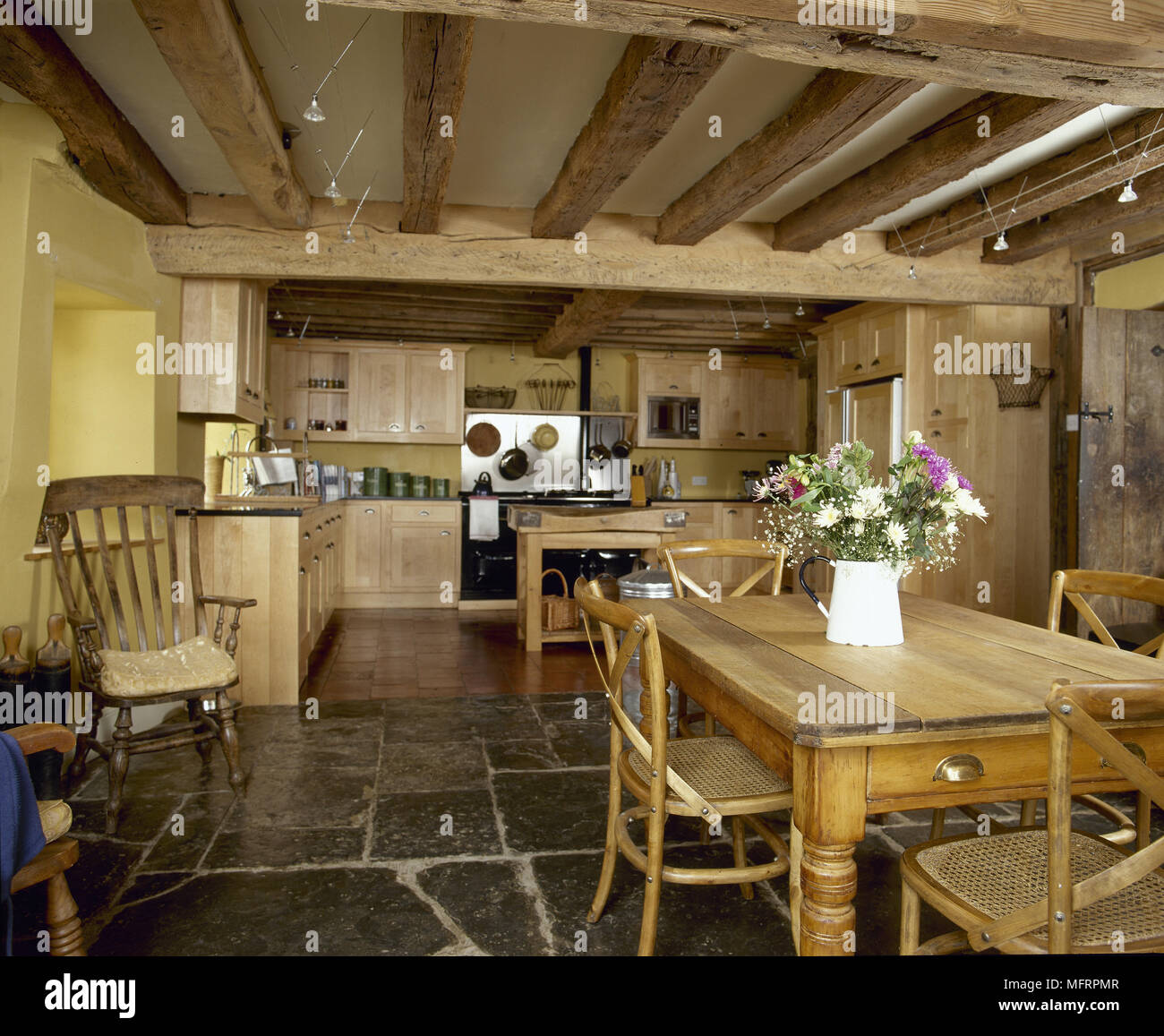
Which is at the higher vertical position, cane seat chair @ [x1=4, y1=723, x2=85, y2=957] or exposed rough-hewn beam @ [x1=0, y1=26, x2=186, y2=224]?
exposed rough-hewn beam @ [x1=0, y1=26, x2=186, y2=224]

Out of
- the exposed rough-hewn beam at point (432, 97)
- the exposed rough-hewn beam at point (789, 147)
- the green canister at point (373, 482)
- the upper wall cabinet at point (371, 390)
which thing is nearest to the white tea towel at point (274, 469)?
Result: the green canister at point (373, 482)

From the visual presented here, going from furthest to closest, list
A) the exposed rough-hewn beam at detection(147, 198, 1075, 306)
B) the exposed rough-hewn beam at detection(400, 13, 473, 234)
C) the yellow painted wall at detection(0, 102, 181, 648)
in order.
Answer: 1. the exposed rough-hewn beam at detection(147, 198, 1075, 306)
2. the yellow painted wall at detection(0, 102, 181, 648)
3. the exposed rough-hewn beam at detection(400, 13, 473, 234)

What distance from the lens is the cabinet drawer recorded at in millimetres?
7484

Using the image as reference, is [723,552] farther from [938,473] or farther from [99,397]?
[99,397]

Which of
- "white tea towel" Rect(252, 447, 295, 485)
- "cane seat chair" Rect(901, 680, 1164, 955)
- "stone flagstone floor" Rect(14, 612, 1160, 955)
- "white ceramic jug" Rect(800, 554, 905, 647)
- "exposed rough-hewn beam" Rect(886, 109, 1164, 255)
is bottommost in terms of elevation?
"stone flagstone floor" Rect(14, 612, 1160, 955)

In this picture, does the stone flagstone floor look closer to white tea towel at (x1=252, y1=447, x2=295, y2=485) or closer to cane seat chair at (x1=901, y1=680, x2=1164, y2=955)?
cane seat chair at (x1=901, y1=680, x2=1164, y2=955)

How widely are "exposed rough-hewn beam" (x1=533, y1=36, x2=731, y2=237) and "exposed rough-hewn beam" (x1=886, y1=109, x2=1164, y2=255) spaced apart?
72.7 inches

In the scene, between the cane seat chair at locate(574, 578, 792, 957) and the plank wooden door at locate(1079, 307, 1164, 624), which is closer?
the cane seat chair at locate(574, 578, 792, 957)

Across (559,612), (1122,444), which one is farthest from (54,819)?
(1122,444)

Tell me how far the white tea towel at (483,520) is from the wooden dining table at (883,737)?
223 inches

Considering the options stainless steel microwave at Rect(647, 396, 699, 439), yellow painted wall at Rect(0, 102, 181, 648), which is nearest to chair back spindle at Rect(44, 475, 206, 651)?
yellow painted wall at Rect(0, 102, 181, 648)

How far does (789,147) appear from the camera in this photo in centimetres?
321

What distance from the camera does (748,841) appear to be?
2.73 m
